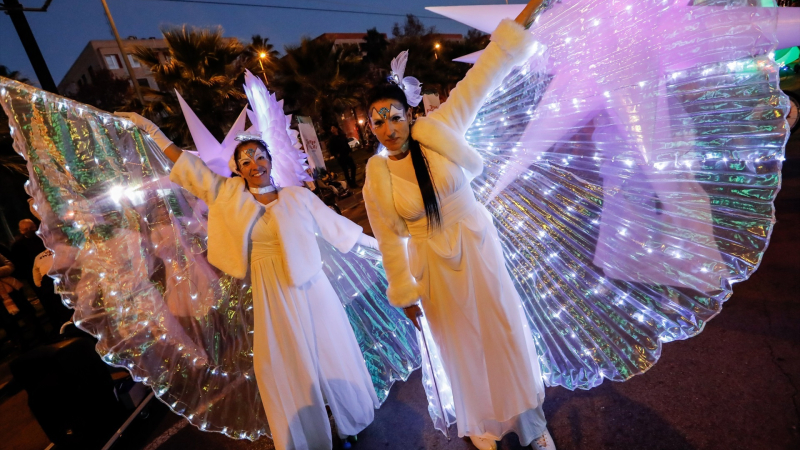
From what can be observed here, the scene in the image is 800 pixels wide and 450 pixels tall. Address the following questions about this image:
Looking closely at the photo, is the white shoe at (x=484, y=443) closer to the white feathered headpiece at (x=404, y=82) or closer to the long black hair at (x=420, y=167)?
the long black hair at (x=420, y=167)

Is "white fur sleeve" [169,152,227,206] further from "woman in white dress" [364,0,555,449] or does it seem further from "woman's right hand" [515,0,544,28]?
"woman's right hand" [515,0,544,28]

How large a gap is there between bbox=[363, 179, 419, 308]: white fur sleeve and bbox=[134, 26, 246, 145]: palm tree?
45.5 ft

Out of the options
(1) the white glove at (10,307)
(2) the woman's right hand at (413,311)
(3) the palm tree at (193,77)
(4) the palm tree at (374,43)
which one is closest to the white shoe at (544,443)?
(2) the woman's right hand at (413,311)

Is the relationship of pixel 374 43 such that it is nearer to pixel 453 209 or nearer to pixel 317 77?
pixel 317 77

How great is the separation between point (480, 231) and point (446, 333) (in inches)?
24.0

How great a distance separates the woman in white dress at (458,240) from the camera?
225 cm

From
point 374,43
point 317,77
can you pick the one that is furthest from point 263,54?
point 374,43

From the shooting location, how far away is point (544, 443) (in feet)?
7.99

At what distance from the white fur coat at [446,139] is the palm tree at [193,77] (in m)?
13.9

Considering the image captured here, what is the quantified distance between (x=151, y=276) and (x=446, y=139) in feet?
7.80

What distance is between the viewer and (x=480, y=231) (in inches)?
90.0

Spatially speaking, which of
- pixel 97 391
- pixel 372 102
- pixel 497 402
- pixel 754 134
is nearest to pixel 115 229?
pixel 97 391

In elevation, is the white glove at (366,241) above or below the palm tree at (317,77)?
below

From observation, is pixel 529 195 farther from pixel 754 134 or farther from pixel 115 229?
pixel 115 229
